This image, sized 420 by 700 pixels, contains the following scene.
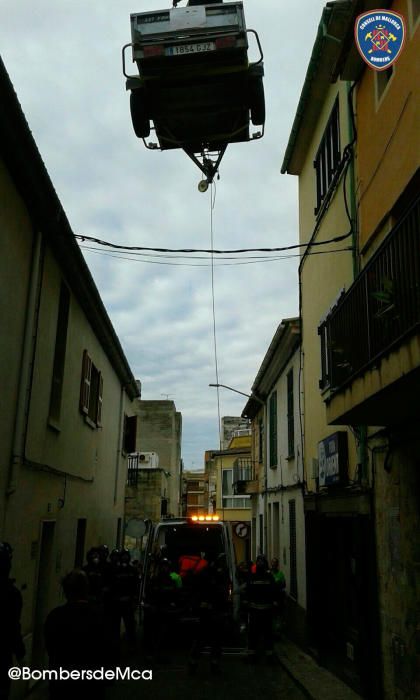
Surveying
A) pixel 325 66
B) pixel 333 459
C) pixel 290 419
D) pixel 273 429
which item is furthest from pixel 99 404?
pixel 325 66

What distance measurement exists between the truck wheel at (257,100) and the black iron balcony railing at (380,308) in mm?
2846

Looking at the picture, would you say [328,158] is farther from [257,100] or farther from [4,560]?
[4,560]

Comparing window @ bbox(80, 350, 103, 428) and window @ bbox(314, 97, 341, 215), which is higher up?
window @ bbox(314, 97, 341, 215)

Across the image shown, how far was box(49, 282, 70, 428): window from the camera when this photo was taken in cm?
1088

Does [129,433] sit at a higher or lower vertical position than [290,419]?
higher

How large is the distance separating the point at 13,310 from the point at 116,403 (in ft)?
37.6

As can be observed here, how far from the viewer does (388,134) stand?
7.65 meters

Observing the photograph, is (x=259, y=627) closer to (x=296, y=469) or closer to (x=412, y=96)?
(x=296, y=469)

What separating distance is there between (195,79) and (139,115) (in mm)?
889

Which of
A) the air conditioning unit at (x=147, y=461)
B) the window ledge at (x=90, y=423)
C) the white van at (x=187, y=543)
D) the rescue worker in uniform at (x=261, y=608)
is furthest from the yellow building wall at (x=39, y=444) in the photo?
the air conditioning unit at (x=147, y=461)

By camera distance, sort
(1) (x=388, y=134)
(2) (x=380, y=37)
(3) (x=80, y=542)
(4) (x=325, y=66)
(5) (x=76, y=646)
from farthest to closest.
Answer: (3) (x=80, y=542) → (4) (x=325, y=66) → (1) (x=388, y=134) → (2) (x=380, y=37) → (5) (x=76, y=646)

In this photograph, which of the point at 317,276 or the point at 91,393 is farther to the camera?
the point at 91,393

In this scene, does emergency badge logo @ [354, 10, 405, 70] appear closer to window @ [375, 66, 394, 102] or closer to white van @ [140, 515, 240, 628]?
window @ [375, 66, 394, 102]

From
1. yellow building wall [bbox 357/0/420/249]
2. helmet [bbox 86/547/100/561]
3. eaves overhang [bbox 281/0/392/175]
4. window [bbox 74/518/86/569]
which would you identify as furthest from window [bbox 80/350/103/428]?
yellow building wall [bbox 357/0/420/249]
